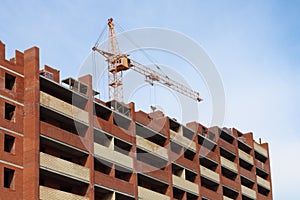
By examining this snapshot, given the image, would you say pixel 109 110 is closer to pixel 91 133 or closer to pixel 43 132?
pixel 91 133

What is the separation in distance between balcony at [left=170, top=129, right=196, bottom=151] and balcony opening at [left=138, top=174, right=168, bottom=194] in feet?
22.3

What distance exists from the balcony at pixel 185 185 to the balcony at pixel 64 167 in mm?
17637

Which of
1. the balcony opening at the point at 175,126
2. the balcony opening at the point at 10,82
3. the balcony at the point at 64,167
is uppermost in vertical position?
the balcony opening at the point at 175,126

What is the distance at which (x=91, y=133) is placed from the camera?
234 feet

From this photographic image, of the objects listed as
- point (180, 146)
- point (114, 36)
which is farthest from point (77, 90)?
point (114, 36)

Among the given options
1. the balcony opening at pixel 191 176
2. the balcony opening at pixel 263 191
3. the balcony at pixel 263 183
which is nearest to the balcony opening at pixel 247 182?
the balcony at pixel 263 183

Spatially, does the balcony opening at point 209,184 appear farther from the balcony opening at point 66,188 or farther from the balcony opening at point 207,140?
the balcony opening at point 66,188

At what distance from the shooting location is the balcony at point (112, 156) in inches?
2822

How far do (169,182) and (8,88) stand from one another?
83.1ft

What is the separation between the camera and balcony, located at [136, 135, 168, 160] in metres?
79.7

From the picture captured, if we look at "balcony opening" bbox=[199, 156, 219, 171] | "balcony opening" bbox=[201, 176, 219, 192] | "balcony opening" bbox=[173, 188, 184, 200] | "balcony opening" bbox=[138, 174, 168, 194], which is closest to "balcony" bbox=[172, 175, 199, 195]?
"balcony opening" bbox=[173, 188, 184, 200]

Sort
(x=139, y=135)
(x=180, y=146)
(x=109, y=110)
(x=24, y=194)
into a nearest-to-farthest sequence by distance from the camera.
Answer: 1. (x=24, y=194)
2. (x=109, y=110)
3. (x=139, y=135)
4. (x=180, y=146)

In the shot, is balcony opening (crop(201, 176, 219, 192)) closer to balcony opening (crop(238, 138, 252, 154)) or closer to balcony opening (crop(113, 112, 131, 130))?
balcony opening (crop(238, 138, 252, 154))

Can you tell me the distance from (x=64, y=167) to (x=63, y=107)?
6191 mm
